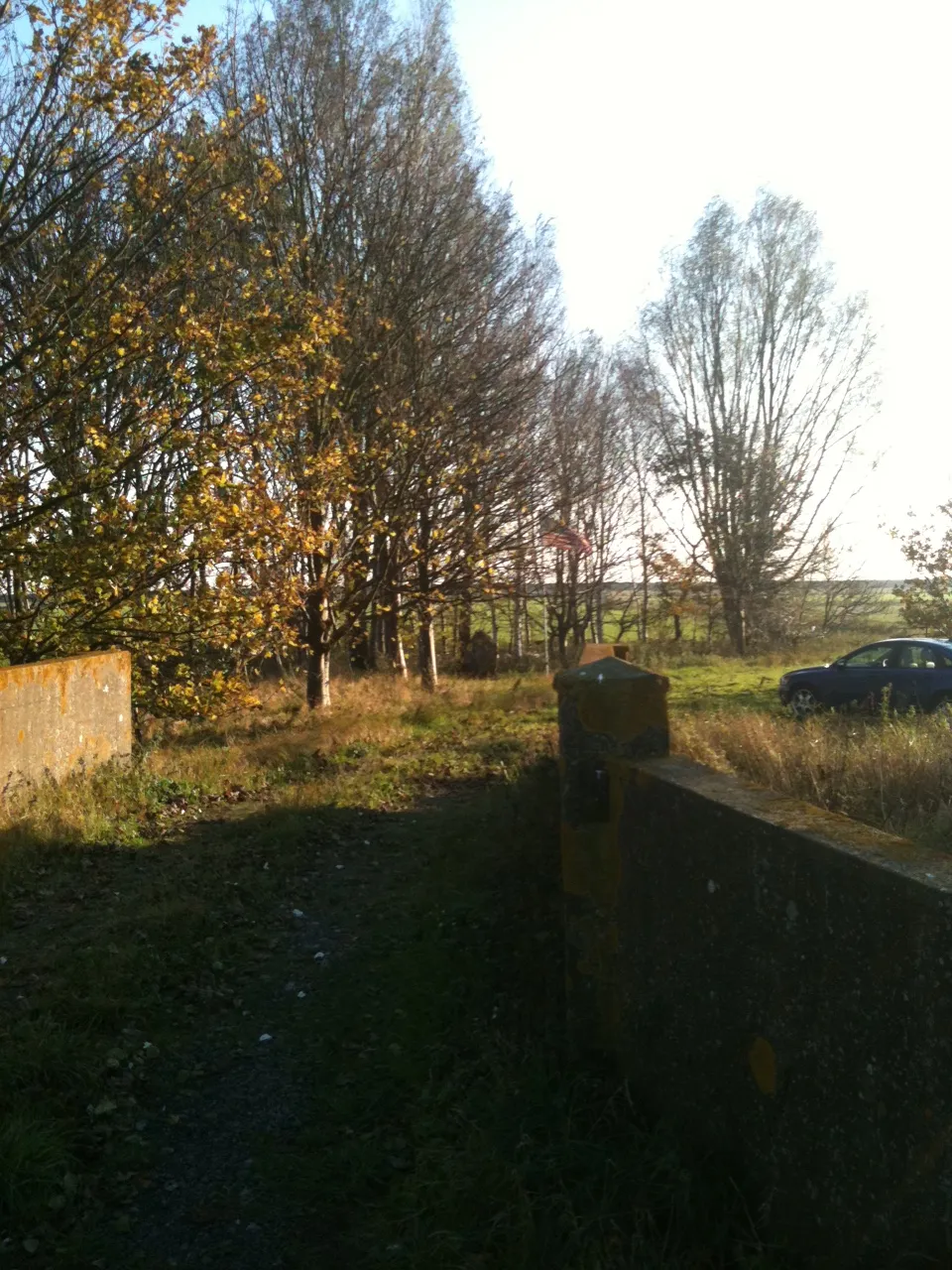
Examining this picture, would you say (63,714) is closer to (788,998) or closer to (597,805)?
(597,805)

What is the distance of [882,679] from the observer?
55.9 ft

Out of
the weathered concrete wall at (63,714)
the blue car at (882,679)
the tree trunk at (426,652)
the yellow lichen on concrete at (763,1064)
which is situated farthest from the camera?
the tree trunk at (426,652)

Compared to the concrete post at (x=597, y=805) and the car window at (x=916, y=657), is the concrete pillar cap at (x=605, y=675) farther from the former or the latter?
the car window at (x=916, y=657)

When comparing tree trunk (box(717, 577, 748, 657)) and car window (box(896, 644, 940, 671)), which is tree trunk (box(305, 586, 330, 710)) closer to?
car window (box(896, 644, 940, 671))

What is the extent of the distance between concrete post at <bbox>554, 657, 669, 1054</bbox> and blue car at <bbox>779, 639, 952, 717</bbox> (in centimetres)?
1179

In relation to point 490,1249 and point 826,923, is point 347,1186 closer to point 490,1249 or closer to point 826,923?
point 490,1249

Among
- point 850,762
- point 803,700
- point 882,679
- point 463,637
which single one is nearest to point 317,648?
point 803,700

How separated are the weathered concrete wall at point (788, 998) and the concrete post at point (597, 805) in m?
0.02

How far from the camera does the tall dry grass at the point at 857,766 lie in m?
5.91

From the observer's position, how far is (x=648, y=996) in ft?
12.9

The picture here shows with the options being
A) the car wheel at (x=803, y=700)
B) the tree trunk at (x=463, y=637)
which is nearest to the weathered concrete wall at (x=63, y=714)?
the car wheel at (x=803, y=700)

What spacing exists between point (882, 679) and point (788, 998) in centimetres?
1514

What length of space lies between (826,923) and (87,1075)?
11.0 feet

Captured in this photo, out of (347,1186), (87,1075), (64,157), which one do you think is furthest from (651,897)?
(64,157)
